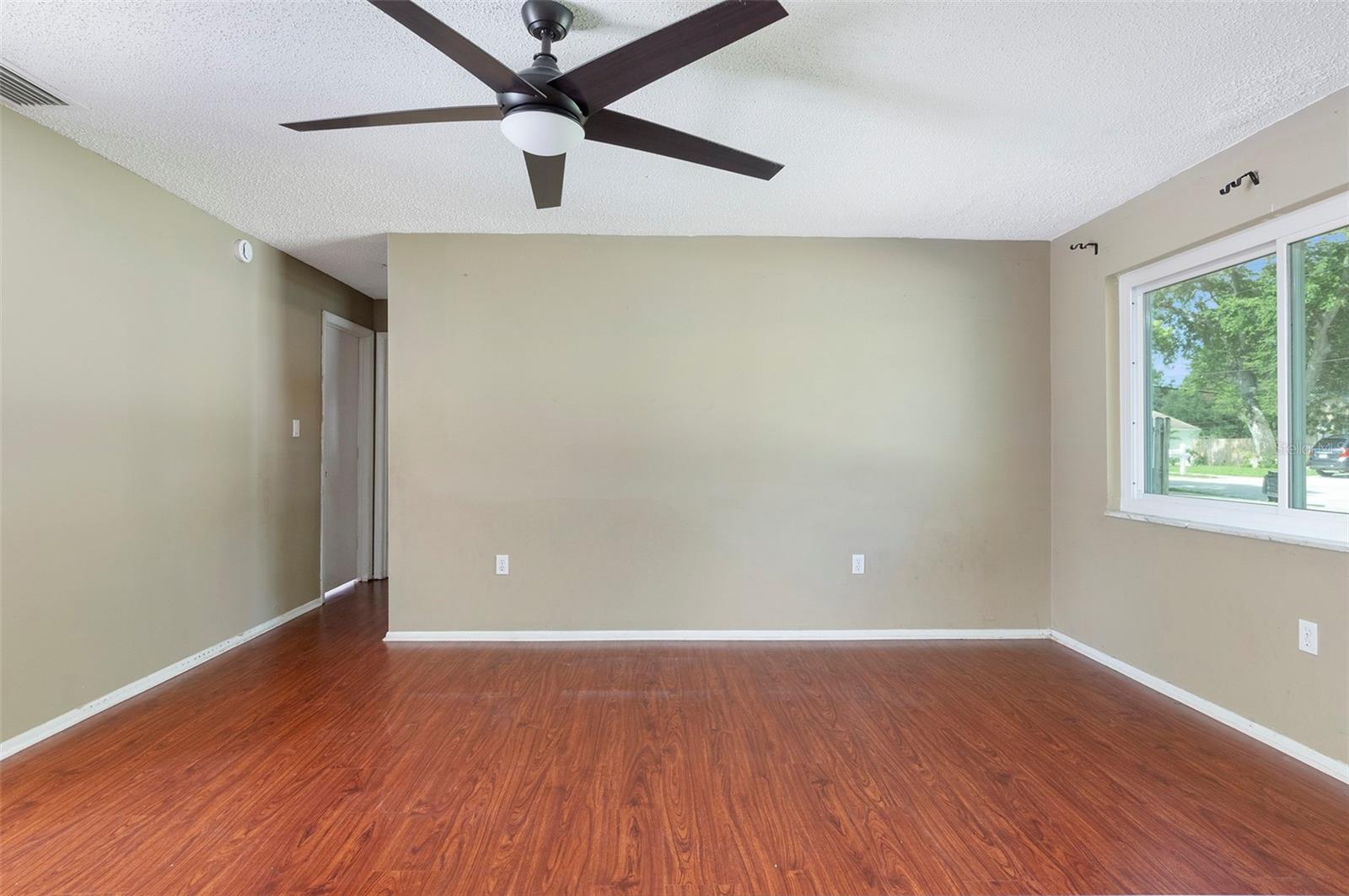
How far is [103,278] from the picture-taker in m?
2.61

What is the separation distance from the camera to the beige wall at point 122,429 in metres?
2.27

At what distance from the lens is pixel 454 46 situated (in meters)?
1.38

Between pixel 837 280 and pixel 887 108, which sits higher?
pixel 887 108

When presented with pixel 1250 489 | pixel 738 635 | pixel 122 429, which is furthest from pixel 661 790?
pixel 122 429

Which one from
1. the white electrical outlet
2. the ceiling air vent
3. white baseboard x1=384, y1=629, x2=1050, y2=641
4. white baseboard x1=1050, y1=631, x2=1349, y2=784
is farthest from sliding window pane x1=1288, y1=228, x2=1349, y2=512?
the ceiling air vent

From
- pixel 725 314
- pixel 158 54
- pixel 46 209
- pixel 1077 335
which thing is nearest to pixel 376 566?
pixel 46 209

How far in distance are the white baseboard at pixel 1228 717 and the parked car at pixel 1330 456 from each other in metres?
1.01

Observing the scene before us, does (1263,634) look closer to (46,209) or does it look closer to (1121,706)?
(1121,706)

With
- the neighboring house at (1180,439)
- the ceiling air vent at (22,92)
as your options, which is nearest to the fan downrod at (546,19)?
the ceiling air vent at (22,92)

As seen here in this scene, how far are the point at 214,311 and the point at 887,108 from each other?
11.6 ft

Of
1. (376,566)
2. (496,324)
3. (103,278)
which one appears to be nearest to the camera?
(103,278)

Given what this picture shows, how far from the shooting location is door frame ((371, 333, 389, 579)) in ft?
16.6

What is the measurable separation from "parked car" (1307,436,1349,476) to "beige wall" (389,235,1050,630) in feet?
4.61

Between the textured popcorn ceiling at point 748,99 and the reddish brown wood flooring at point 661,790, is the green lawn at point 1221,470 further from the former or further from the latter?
the textured popcorn ceiling at point 748,99
